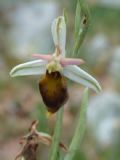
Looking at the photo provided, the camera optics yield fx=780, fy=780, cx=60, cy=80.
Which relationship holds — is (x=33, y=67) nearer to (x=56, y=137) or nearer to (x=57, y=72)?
(x=57, y=72)

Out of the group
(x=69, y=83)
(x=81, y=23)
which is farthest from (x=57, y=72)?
(x=69, y=83)

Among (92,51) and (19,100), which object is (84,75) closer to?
(19,100)

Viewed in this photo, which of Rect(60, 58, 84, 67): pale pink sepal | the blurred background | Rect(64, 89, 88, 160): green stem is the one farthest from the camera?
the blurred background

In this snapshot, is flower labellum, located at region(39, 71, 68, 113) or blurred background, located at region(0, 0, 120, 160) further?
blurred background, located at region(0, 0, 120, 160)

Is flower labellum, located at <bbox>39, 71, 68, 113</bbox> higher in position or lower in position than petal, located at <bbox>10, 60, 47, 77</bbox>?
lower

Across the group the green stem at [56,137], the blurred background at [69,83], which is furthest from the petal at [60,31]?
the blurred background at [69,83]

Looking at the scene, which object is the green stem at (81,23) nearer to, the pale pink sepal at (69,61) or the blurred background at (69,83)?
the pale pink sepal at (69,61)

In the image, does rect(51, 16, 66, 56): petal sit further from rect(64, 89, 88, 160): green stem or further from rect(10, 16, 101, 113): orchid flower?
rect(64, 89, 88, 160): green stem

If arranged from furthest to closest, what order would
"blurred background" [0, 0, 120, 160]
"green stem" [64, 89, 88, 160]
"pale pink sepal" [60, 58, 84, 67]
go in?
1. "blurred background" [0, 0, 120, 160]
2. "green stem" [64, 89, 88, 160]
3. "pale pink sepal" [60, 58, 84, 67]

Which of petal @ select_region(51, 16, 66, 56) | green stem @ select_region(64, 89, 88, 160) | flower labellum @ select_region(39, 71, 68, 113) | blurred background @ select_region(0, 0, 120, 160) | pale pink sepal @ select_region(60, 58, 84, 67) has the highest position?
petal @ select_region(51, 16, 66, 56)

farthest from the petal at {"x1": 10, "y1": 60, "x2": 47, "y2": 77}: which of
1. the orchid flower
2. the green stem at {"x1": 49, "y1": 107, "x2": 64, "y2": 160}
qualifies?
the green stem at {"x1": 49, "y1": 107, "x2": 64, "y2": 160}
